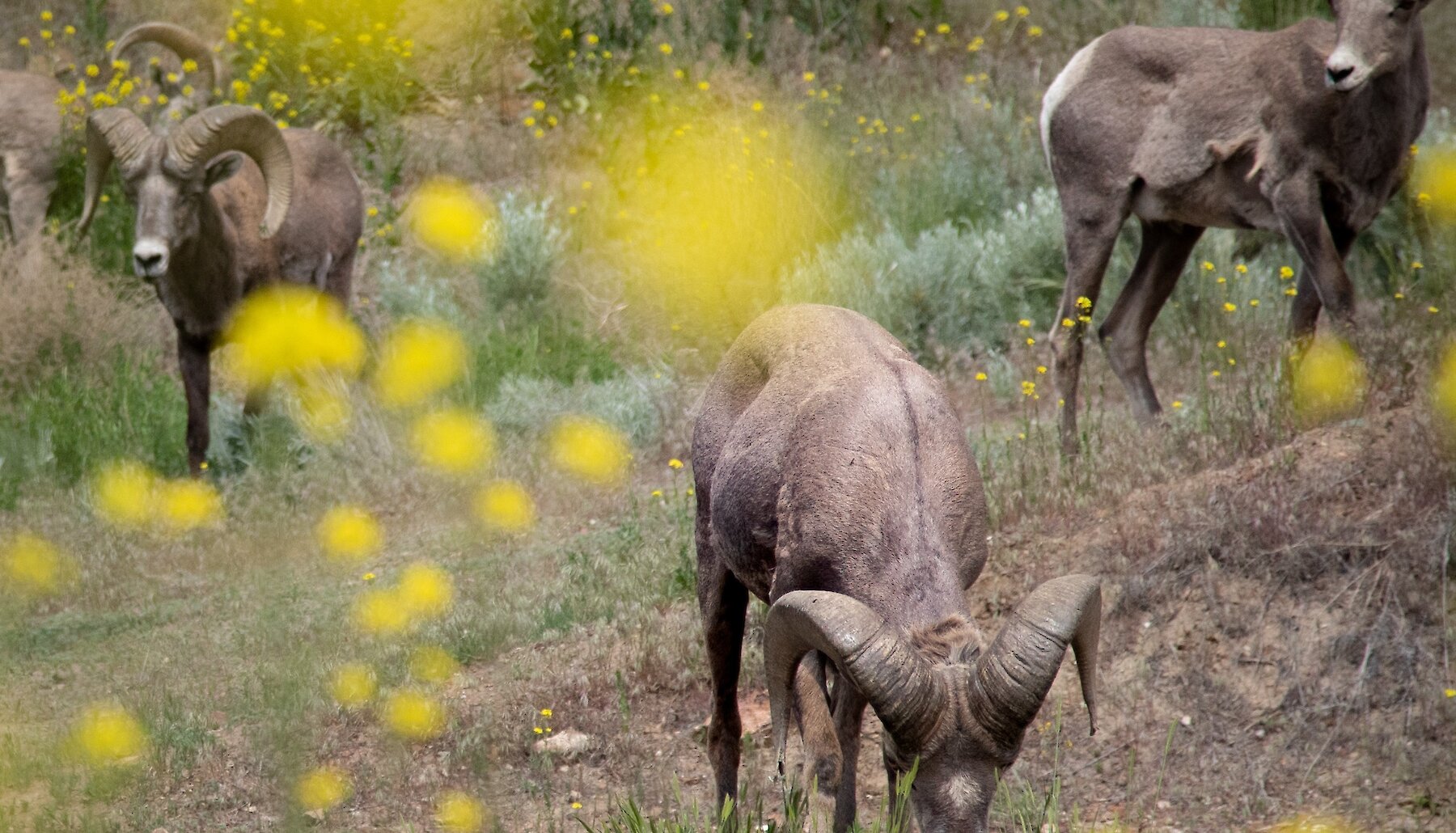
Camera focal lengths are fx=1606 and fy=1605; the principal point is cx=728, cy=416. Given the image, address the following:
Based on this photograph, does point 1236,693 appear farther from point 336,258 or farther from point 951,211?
point 336,258

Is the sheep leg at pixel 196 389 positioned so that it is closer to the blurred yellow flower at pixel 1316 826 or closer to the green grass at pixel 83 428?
the green grass at pixel 83 428

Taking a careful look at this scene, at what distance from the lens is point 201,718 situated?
642 cm

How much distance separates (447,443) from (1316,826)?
3614 millimetres

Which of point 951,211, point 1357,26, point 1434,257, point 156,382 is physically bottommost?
point 156,382

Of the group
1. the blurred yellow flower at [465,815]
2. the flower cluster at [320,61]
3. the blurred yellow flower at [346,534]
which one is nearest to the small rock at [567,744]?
the blurred yellow flower at [465,815]

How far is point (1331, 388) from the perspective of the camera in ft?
22.8

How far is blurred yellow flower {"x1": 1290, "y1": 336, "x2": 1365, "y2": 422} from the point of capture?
273 inches

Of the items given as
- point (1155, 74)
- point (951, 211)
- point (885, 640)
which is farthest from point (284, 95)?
point (885, 640)

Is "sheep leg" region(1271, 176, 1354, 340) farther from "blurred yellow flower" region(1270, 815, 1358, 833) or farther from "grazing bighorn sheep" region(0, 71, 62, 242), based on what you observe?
"grazing bighorn sheep" region(0, 71, 62, 242)

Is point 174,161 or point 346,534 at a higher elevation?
point 346,534

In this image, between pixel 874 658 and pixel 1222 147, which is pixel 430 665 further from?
pixel 1222 147

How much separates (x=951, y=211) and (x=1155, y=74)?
3794mm

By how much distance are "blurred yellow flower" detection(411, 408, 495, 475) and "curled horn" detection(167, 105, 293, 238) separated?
663 centimetres

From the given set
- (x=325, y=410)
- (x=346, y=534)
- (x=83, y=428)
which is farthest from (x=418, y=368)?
(x=83, y=428)
